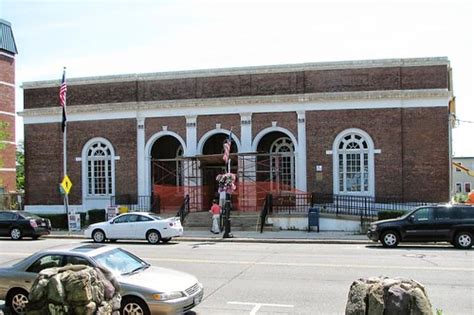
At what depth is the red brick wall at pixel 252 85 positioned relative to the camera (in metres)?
28.5

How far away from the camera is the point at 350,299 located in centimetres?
558

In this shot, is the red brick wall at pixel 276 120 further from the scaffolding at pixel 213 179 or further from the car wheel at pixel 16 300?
the car wheel at pixel 16 300

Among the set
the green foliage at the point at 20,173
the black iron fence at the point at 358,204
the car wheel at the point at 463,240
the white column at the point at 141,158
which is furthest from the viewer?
the green foliage at the point at 20,173

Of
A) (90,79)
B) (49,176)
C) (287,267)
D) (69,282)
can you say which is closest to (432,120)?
(287,267)

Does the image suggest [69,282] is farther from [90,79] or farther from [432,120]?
[90,79]

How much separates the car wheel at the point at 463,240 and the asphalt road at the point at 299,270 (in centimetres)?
37

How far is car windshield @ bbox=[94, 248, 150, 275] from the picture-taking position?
9.51m

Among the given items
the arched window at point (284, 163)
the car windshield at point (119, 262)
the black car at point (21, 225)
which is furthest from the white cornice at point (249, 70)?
the car windshield at point (119, 262)

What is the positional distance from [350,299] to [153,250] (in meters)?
14.5

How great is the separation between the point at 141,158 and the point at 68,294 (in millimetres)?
25492

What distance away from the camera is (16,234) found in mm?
25297

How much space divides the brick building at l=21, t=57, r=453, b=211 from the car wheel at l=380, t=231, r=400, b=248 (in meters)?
8.74

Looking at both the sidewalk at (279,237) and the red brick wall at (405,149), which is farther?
the red brick wall at (405,149)

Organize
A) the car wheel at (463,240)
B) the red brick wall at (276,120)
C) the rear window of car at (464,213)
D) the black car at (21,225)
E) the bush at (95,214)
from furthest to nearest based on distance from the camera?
the bush at (95,214) → the red brick wall at (276,120) → the black car at (21,225) → the rear window of car at (464,213) → the car wheel at (463,240)
